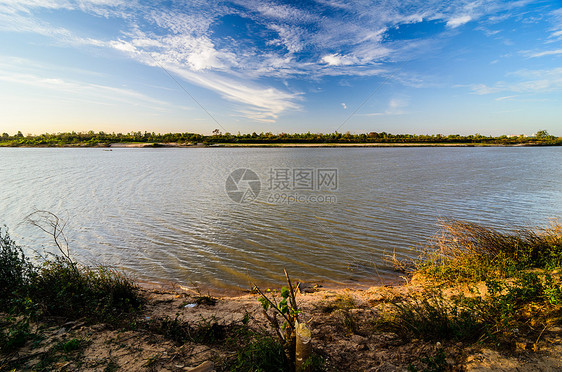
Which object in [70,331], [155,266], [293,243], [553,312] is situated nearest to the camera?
[553,312]

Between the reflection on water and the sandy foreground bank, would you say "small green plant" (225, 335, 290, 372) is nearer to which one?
the sandy foreground bank

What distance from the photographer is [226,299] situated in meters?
5.68

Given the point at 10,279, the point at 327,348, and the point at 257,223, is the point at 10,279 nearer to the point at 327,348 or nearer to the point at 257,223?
the point at 327,348

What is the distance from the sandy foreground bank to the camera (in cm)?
311

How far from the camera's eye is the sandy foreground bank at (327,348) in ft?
10.2

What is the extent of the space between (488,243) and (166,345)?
691cm

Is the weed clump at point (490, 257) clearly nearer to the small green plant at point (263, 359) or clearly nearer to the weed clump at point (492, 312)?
the weed clump at point (492, 312)

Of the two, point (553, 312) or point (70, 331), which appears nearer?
point (553, 312)

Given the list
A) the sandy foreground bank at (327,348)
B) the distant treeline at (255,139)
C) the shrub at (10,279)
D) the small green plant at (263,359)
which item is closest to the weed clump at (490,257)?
the sandy foreground bank at (327,348)

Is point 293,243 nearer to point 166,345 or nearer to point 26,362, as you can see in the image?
point 166,345

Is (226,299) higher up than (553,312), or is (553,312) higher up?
(553,312)

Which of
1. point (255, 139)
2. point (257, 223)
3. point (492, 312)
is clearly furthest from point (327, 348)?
point (255, 139)

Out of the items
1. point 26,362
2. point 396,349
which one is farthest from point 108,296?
point 396,349

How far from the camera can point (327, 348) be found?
3.69m
